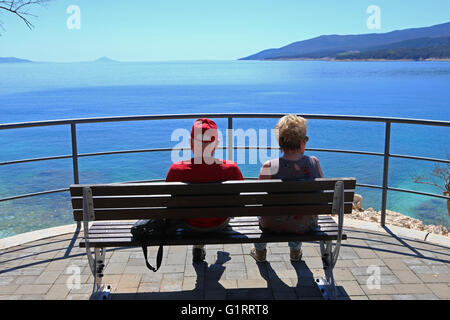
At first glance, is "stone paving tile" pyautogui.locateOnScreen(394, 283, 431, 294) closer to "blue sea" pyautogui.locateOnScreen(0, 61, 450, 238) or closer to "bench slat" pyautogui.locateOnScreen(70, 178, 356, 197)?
"bench slat" pyautogui.locateOnScreen(70, 178, 356, 197)

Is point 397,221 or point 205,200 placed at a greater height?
point 205,200

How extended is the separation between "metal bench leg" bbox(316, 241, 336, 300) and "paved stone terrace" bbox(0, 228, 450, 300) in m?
0.07

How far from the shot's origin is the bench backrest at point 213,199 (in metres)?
2.88

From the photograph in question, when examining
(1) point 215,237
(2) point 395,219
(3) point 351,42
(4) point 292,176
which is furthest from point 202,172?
(3) point 351,42

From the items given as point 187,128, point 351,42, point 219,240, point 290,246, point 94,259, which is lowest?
point 187,128

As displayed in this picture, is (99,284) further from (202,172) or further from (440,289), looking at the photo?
(440,289)

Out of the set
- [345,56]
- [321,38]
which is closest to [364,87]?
[345,56]

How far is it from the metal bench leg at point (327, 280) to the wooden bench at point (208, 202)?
27 centimetres

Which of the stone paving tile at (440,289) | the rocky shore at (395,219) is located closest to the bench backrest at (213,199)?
the stone paving tile at (440,289)

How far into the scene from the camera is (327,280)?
3377 mm

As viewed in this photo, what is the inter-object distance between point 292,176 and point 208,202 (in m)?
0.64

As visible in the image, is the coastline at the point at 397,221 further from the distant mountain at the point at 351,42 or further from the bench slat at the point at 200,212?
the distant mountain at the point at 351,42

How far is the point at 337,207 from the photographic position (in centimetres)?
305

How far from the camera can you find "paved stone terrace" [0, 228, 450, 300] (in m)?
3.31
